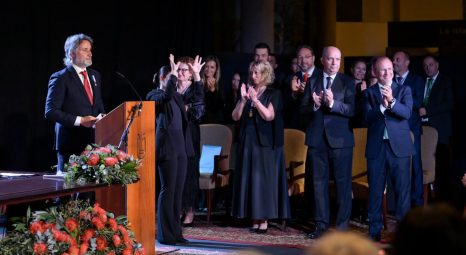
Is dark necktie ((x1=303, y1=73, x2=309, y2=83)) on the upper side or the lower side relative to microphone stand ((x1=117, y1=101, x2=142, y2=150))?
upper

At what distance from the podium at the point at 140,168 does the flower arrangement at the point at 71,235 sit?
53 centimetres

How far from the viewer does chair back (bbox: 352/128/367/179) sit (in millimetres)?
7422

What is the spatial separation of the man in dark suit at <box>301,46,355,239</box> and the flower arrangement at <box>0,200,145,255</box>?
2.49 meters

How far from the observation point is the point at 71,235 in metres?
4.04

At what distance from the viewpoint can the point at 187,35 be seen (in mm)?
8961

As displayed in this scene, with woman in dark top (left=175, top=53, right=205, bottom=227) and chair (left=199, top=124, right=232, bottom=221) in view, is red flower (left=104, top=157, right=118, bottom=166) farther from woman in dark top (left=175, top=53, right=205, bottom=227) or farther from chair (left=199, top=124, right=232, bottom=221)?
chair (left=199, top=124, right=232, bottom=221)

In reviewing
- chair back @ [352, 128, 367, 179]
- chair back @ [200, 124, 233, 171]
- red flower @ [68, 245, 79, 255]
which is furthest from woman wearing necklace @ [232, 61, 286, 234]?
red flower @ [68, 245, 79, 255]

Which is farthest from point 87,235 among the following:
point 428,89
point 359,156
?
point 428,89

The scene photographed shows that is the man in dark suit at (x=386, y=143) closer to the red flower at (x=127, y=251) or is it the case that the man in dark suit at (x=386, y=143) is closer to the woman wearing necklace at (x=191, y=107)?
the woman wearing necklace at (x=191, y=107)

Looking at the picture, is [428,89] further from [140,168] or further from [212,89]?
[140,168]

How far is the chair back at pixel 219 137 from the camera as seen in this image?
7684 mm

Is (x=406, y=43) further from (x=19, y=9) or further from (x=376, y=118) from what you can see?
(x=19, y=9)

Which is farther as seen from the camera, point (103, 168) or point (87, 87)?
point (87, 87)

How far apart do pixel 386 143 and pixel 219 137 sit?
2014 mm
